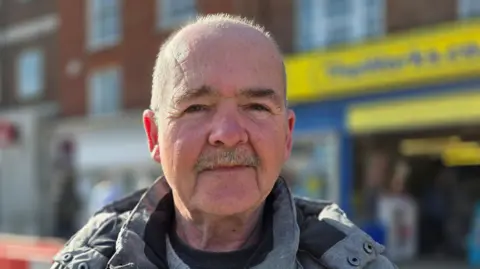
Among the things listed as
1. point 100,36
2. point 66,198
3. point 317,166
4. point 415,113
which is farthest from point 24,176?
point 415,113

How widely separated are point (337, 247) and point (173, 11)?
1840 centimetres

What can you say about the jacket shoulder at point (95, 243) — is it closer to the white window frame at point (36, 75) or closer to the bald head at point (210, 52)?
the bald head at point (210, 52)

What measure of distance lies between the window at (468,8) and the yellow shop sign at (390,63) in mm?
574

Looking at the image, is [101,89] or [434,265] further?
[101,89]

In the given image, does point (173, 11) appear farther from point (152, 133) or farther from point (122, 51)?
point (152, 133)

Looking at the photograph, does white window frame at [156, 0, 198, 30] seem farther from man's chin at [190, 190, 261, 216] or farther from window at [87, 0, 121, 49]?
man's chin at [190, 190, 261, 216]

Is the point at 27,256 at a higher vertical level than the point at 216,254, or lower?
lower

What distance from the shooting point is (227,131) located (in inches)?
58.9

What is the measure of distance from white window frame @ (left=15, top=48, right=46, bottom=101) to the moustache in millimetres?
25693

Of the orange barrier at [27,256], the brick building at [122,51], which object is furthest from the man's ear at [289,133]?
the brick building at [122,51]

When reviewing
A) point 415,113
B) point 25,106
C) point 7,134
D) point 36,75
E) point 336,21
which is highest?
point 336,21

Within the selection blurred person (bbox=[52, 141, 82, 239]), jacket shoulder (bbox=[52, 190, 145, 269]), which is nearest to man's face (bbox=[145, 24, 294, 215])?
jacket shoulder (bbox=[52, 190, 145, 269])

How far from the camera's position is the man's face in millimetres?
1516

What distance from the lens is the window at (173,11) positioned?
18.9 metres
